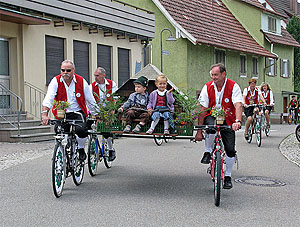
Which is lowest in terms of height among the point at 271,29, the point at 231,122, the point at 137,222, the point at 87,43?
the point at 137,222

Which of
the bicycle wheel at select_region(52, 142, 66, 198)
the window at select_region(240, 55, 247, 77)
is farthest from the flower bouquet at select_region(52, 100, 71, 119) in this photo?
the window at select_region(240, 55, 247, 77)

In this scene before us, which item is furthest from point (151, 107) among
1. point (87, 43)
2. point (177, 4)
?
point (177, 4)

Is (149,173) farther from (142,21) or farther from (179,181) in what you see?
(142,21)

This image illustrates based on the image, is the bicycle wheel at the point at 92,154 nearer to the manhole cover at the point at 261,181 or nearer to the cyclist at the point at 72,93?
the cyclist at the point at 72,93

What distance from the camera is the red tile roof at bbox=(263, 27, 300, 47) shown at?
132 ft

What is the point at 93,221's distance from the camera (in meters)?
5.85

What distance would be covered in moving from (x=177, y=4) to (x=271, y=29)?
12.2 metres

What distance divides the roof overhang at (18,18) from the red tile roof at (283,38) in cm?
2559

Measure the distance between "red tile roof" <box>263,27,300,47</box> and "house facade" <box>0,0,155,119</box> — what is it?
52.9ft

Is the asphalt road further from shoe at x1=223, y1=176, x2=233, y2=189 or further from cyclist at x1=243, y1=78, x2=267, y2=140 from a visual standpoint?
cyclist at x1=243, y1=78, x2=267, y2=140

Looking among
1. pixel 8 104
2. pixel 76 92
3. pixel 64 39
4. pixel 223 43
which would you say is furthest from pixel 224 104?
pixel 223 43

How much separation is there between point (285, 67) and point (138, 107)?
125 feet

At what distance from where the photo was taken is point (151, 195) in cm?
738

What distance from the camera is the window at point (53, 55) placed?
19.5m
